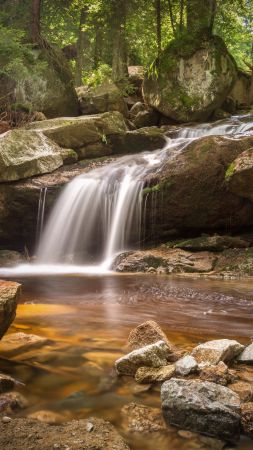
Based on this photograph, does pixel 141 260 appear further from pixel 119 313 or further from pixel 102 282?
pixel 119 313

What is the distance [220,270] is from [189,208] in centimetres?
174

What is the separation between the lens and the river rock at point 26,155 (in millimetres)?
10844

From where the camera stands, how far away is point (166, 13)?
18453mm

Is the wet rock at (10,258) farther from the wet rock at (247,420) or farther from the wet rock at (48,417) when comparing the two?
the wet rock at (247,420)

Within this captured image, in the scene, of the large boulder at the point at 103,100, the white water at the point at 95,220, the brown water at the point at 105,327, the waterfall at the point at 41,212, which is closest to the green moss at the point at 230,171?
the white water at the point at 95,220

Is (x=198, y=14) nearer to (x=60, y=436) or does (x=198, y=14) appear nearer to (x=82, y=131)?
(x=82, y=131)

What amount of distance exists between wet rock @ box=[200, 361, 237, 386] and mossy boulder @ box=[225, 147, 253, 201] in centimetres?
599

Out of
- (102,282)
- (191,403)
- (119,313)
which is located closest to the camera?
(191,403)

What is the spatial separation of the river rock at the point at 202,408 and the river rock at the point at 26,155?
9.35 meters

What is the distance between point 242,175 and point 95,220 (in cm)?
396

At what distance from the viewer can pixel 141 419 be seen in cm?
237

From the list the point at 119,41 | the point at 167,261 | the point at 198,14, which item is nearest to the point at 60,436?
the point at 167,261

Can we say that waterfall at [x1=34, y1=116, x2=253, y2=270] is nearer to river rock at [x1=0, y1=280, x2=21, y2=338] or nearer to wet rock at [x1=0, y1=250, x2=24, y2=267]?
wet rock at [x1=0, y1=250, x2=24, y2=267]

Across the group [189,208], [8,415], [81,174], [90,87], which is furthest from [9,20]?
[8,415]
